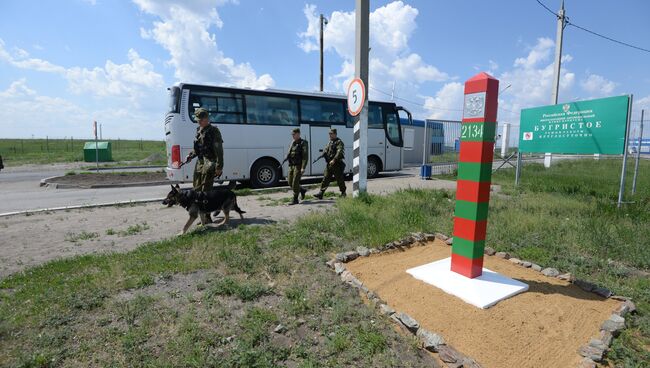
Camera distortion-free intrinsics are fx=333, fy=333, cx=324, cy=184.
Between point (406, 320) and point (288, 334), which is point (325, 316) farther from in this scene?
point (406, 320)

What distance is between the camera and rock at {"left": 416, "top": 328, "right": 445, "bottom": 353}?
242 cm

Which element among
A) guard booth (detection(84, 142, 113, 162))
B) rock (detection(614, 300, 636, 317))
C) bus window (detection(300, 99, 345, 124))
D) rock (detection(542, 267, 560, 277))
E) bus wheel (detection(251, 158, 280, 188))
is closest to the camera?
rock (detection(614, 300, 636, 317))

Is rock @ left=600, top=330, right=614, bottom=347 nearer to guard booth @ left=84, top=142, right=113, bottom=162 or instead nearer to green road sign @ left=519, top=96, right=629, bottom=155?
green road sign @ left=519, top=96, right=629, bottom=155

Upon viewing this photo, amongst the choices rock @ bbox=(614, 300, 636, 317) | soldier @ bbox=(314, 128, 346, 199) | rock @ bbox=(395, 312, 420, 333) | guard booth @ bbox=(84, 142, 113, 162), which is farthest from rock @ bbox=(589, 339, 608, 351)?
guard booth @ bbox=(84, 142, 113, 162)

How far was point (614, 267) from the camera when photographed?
12.8 feet

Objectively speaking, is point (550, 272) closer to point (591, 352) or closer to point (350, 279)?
point (591, 352)

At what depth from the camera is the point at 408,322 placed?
2.68 metres

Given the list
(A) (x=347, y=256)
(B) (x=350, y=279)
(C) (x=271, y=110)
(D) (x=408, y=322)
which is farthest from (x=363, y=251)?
(C) (x=271, y=110)

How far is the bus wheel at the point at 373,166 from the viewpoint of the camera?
1388 centimetres

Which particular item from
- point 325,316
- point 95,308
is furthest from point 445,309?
point 95,308

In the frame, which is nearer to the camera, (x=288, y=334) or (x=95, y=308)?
(x=288, y=334)

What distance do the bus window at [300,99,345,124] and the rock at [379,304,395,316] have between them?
9.60m

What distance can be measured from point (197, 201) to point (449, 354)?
14.1 ft

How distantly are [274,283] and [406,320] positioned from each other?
1.39m
